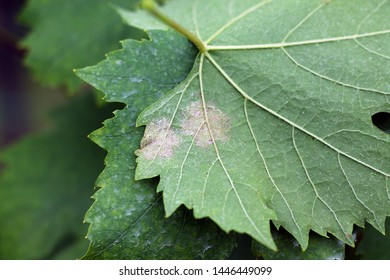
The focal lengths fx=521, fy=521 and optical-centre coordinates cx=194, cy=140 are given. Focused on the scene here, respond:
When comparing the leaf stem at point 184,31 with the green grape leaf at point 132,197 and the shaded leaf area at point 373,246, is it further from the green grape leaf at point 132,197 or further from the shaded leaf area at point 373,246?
the shaded leaf area at point 373,246

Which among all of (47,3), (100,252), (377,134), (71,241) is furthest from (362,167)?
(47,3)

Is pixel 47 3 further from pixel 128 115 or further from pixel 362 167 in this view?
pixel 362 167

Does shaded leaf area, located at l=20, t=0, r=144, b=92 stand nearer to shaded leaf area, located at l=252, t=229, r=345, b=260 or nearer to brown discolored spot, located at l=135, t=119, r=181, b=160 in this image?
brown discolored spot, located at l=135, t=119, r=181, b=160

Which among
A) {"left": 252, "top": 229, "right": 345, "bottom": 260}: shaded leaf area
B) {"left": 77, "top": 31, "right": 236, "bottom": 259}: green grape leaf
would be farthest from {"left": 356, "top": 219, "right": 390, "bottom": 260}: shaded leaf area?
{"left": 77, "top": 31, "right": 236, "bottom": 259}: green grape leaf

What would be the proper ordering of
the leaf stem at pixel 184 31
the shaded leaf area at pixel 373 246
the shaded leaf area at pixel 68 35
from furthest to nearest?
the shaded leaf area at pixel 68 35
the shaded leaf area at pixel 373 246
the leaf stem at pixel 184 31

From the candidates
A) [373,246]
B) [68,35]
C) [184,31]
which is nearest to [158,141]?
[184,31]

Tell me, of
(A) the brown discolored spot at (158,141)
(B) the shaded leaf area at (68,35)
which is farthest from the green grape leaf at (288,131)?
(B) the shaded leaf area at (68,35)
